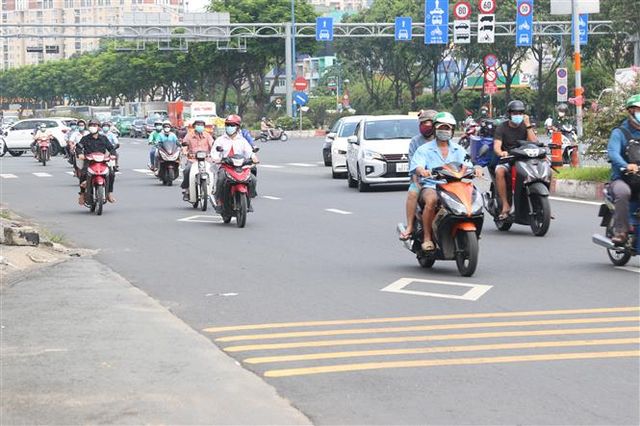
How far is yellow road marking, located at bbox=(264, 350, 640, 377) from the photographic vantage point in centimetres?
848

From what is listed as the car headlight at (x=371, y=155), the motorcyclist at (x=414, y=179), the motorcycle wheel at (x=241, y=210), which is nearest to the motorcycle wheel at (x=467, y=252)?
the motorcyclist at (x=414, y=179)

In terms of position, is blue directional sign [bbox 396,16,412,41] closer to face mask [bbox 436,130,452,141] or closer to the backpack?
face mask [bbox 436,130,452,141]

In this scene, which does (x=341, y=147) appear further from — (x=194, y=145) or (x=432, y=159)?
(x=432, y=159)

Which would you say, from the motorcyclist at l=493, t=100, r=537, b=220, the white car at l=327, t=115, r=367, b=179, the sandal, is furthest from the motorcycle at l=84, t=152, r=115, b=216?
the sandal

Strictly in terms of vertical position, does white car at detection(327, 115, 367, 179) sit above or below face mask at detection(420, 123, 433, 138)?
below

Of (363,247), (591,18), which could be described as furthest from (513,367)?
(591,18)

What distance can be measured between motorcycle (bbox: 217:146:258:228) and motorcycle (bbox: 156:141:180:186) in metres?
11.9

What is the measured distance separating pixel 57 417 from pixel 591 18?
2872 inches

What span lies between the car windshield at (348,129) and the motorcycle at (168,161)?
14.4ft

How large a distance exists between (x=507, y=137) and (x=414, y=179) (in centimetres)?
421

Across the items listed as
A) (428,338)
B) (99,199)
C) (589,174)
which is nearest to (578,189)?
(589,174)

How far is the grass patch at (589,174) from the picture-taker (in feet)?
79.6

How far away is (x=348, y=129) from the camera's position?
3400cm

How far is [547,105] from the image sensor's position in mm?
81625
